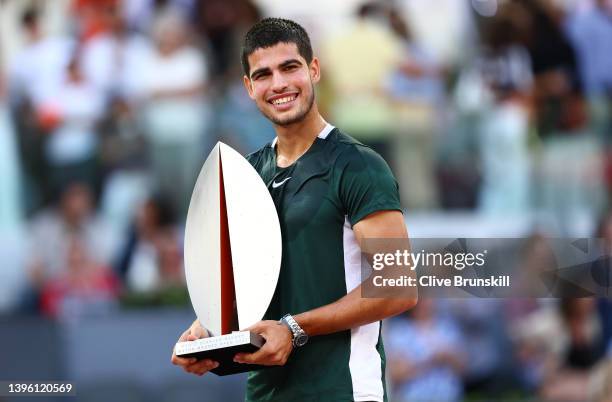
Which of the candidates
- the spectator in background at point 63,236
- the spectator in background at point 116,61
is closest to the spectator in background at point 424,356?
the spectator in background at point 63,236

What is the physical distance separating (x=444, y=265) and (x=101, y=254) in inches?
217

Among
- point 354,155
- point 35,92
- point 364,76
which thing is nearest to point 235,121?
point 364,76

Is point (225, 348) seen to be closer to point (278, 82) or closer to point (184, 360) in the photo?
point (184, 360)

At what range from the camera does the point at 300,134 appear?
4.23 meters

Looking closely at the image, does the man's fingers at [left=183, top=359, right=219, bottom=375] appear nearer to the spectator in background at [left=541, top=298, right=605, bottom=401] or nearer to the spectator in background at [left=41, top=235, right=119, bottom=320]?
the spectator in background at [left=541, top=298, right=605, bottom=401]

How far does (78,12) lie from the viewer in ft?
34.3

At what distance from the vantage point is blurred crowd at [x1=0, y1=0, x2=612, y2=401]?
9.76 meters

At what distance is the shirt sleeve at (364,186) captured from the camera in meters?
3.94

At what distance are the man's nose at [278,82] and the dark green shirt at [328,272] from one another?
10.5 inches

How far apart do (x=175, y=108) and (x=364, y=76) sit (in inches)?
62.6

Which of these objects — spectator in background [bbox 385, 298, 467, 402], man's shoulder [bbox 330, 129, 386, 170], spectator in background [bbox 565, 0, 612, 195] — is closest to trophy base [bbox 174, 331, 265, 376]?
man's shoulder [bbox 330, 129, 386, 170]

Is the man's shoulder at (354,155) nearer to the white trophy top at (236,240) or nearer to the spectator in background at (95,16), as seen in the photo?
the white trophy top at (236,240)

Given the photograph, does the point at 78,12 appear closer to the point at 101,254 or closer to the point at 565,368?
the point at 101,254

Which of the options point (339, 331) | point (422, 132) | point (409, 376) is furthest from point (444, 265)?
point (422, 132)
